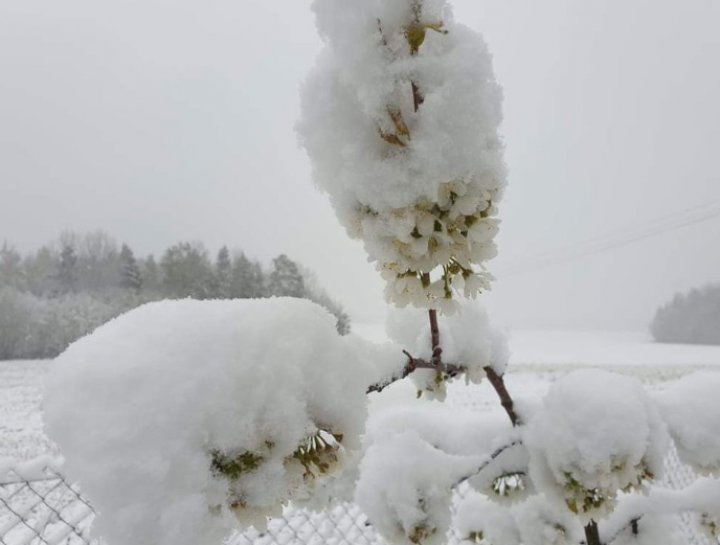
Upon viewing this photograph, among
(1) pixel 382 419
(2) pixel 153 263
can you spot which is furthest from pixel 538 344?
(1) pixel 382 419

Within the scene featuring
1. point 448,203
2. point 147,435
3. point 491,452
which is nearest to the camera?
point 147,435

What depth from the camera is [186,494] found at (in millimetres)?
458

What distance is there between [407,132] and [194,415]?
410 mm

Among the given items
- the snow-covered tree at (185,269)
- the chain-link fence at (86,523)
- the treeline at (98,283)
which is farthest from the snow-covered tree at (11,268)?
the chain-link fence at (86,523)

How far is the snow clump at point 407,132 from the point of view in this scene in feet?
2.10

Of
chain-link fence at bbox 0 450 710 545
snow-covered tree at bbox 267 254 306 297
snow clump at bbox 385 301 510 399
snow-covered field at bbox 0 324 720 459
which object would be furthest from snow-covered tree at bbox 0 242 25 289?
snow clump at bbox 385 301 510 399

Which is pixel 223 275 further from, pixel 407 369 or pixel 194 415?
pixel 194 415

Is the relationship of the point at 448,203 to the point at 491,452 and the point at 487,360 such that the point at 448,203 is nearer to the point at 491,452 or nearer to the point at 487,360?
the point at 487,360

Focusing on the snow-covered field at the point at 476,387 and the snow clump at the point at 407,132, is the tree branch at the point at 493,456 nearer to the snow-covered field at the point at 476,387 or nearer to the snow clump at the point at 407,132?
the snow-covered field at the point at 476,387

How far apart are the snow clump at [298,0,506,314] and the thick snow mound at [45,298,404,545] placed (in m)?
0.19

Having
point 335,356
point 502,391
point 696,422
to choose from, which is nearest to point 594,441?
point 502,391

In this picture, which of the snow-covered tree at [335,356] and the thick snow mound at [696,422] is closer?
the snow-covered tree at [335,356]

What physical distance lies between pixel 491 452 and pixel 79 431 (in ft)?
3.53

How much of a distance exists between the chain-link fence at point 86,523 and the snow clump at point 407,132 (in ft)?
1.33
